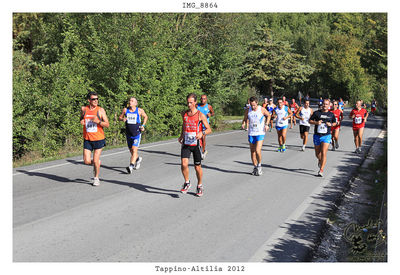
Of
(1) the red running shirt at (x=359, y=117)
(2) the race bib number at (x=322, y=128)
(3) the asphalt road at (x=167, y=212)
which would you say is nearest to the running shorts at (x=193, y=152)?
(3) the asphalt road at (x=167, y=212)

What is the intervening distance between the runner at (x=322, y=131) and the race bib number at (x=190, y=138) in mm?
4059

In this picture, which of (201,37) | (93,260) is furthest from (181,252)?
(201,37)

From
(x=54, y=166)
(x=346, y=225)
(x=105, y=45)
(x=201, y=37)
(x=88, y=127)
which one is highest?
(x=201, y=37)

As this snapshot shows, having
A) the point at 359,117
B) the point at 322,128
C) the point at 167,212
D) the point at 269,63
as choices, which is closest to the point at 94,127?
the point at 167,212

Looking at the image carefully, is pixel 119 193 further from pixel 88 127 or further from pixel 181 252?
pixel 181 252

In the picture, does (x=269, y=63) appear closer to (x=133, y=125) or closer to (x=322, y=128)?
(x=322, y=128)

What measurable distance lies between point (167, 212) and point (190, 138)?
5.40ft

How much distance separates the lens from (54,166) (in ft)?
35.9

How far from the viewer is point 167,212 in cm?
719

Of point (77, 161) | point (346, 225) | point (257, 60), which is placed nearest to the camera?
point (346, 225)

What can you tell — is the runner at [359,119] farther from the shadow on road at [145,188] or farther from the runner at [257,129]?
the shadow on road at [145,188]

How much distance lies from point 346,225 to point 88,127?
552 centimetres

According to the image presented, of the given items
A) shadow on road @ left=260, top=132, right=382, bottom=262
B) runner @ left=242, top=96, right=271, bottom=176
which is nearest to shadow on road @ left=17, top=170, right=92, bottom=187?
runner @ left=242, top=96, right=271, bottom=176

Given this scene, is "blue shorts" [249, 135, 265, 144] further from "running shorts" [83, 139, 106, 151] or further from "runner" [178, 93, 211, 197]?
"running shorts" [83, 139, 106, 151]
